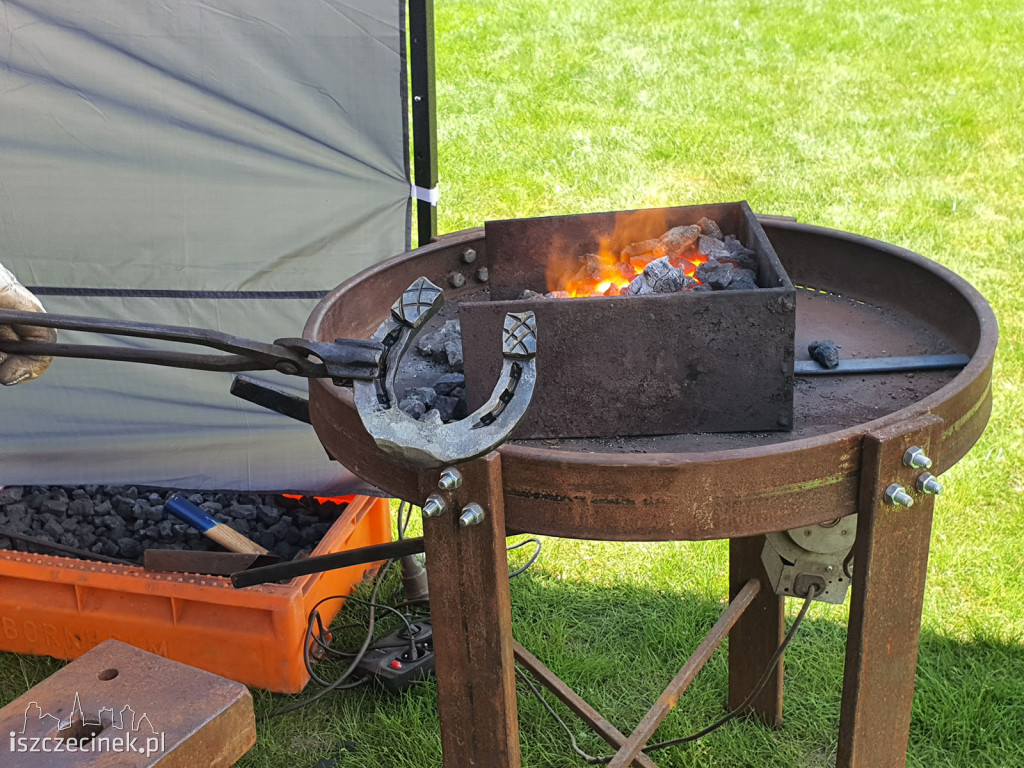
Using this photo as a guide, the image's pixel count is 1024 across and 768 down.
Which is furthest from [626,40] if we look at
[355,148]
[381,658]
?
[381,658]

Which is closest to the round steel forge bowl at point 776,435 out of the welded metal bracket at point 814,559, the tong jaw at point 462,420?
the tong jaw at point 462,420

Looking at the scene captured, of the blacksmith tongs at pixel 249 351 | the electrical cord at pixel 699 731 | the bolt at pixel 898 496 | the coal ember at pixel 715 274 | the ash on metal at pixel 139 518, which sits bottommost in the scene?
the electrical cord at pixel 699 731

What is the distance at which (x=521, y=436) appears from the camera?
1.86 m

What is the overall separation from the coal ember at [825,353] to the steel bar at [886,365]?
0.03 feet

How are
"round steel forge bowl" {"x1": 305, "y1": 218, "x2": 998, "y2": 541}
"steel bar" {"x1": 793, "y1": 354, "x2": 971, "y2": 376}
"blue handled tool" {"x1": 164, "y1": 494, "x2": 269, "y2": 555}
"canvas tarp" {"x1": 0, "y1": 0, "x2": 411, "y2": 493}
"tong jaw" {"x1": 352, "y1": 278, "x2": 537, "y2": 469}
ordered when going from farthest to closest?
"blue handled tool" {"x1": 164, "y1": 494, "x2": 269, "y2": 555} → "canvas tarp" {"x1": 0, "y1": 0, "x2": 411, "y2": 493} → "steel bar" {"x1": 793, "y1": 354, "x2": 971, "y2": 376} → "round steel forge bowl" {"x1": 305, "y1": 218, "x2": 998, "y2": 541} → "tong jaw" {"x1": 352, "y1": 278, "x2": 537, "y2": 469}

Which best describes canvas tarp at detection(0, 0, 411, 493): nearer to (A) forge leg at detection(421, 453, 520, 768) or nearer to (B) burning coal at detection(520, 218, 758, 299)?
(B) burning coal at detection(520, 218, 758, 299)

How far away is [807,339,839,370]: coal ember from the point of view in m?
2.06

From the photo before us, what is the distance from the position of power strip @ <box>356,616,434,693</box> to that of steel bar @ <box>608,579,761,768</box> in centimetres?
88

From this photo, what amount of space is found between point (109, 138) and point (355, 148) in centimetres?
83

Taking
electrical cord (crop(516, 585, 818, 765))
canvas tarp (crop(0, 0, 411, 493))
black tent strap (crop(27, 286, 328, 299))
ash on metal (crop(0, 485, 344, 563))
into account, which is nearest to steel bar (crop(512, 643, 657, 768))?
electrical cord (crop(516, 585, 818, 765))

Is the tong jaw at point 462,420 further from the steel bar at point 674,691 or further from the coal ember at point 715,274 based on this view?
the steel bar at point 674,691

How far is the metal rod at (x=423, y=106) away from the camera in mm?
3039

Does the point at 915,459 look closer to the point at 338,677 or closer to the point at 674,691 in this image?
the point at 674,691

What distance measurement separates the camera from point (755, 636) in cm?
279
